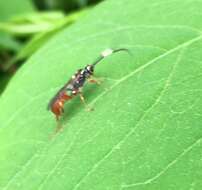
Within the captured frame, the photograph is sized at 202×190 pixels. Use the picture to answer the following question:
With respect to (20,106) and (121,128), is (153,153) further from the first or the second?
(20,106)

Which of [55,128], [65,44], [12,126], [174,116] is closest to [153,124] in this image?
[174,116]

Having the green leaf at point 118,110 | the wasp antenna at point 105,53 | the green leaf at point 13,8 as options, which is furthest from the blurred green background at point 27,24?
the wasp antenna at point 105,53

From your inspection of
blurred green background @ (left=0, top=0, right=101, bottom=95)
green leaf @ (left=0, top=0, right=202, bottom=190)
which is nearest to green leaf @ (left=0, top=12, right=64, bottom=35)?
blurred green background @ (left=0, top=0, right=101, bottom=95)

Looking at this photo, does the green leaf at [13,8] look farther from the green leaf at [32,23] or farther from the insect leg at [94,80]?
the insect leg at [94,80]

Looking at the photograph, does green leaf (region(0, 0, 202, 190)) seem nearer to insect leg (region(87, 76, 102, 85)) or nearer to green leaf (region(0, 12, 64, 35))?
insect leg (region(87, 76, 102, 85))

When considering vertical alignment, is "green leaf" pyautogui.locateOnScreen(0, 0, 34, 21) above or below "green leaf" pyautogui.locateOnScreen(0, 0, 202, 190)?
below

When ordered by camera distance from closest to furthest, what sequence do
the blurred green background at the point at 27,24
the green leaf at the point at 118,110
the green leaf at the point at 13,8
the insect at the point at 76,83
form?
the green leaf at the point at 118,110 → the insect at the point at 76,83 → the blurred green background at the point at 27,24 → the green leaf at the point at 13,8
